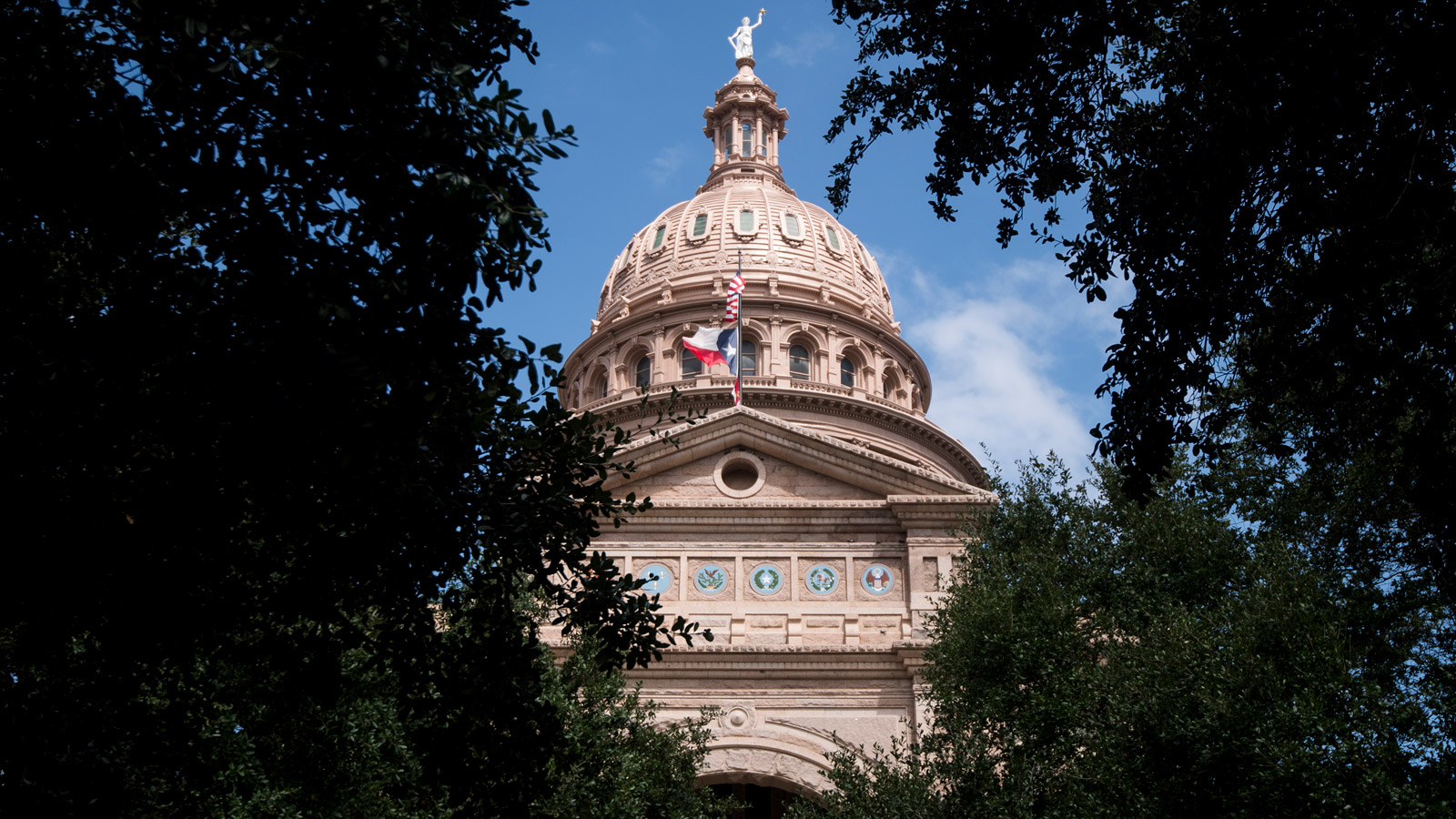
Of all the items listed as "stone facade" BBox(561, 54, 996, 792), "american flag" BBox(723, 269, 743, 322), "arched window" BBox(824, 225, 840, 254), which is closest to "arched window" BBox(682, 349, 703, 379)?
"american flag" BBox(723, 269, 743, 322)

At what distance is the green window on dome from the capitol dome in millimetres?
51

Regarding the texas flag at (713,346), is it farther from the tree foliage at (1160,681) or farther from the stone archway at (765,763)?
the tree foliage at (1160,681)

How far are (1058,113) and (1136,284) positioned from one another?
183 centimetres

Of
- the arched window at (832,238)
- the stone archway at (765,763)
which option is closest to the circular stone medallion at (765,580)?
the stone archway at (765,763)

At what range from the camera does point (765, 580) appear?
3028cm

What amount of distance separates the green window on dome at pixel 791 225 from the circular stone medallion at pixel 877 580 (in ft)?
93.8

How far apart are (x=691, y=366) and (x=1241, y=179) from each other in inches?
1640

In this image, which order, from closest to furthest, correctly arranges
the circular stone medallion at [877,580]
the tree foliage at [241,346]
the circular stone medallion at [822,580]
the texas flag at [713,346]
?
the tree foliage at [241,346] → the circular stone medallion at [877,580] → the circular stone medallion at [822,580] → the texas flag at [713,346]

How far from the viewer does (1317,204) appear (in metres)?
11.1

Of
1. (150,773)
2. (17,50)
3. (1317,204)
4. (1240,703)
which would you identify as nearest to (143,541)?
(17,50)

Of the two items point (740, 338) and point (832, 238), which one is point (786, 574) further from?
point (832, 238)

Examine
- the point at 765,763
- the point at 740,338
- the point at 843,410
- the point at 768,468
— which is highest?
the point at 740,338

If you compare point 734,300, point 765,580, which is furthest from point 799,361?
point 765,580

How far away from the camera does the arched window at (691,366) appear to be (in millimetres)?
51938
